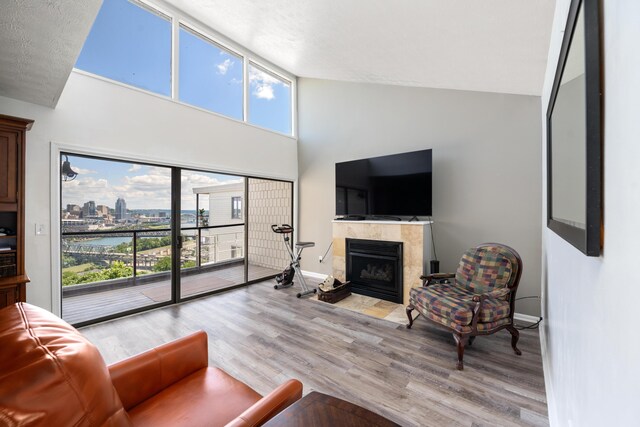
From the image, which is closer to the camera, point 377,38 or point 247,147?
point 377,38

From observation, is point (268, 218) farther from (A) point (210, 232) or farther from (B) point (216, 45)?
(B) point (216, 45)

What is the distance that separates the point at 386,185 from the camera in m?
3.94

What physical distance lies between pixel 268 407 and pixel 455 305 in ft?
6.50

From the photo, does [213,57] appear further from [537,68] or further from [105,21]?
[537,68]

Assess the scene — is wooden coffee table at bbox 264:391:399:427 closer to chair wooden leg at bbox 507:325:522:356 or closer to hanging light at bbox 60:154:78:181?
chair wooden leg at bbox 507:325:522:356

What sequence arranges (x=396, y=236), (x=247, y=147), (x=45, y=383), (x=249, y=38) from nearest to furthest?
(x=45, y=383)
(x=396, y=236)
(x=249, y=38)
(x=247, y=147)

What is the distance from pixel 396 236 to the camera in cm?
376

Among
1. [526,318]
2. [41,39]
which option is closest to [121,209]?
[41,39]

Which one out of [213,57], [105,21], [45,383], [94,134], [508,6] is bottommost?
[45,383]

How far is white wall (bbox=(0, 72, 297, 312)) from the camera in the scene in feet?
9.05

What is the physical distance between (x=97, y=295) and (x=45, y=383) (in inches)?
158

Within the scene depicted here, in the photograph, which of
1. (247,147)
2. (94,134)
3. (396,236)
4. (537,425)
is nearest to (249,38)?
(247,147)

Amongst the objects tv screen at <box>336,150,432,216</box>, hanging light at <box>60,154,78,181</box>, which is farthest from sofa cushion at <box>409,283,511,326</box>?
hanging light at <box>60,154,78,181</box>

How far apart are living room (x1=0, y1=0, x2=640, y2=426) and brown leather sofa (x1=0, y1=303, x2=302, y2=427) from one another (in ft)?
2.81
